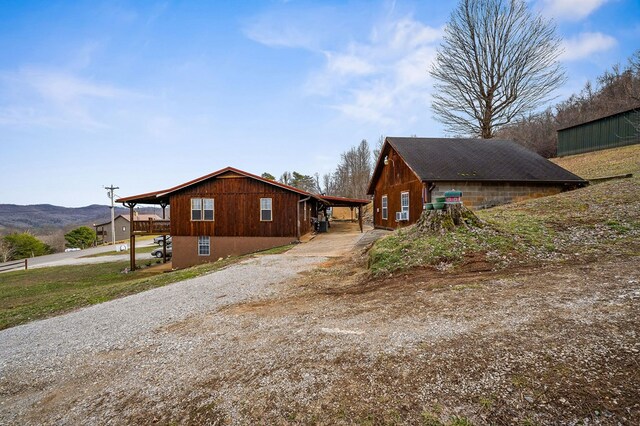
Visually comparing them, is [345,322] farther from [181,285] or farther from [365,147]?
[365,147]

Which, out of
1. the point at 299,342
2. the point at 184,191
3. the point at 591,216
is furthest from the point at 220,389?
the point at 184,191

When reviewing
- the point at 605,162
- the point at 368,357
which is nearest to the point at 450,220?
the point at 368,357

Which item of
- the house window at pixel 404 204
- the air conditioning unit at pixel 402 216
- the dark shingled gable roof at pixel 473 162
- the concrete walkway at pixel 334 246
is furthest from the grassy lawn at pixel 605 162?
the concrete walkway at pixel 334 246

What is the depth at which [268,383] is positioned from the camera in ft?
11.0

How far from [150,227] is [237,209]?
642cm

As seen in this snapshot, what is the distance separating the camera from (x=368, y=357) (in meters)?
3.57

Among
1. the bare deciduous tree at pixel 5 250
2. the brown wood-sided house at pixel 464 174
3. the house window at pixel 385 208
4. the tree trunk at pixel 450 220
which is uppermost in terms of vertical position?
the brown wood-sided house at pixel 464 174

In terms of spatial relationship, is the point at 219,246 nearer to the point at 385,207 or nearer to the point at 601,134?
the point at 385,207

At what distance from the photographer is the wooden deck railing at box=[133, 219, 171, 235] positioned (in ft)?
65.2

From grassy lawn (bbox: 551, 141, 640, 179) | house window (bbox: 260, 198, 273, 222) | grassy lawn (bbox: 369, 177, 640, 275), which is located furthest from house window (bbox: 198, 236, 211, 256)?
grassy lawn (bbox: 551, 141, 640, 179)

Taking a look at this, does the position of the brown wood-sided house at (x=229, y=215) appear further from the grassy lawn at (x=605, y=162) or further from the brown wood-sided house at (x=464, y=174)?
the grassy lawn at (x=605, y=162)

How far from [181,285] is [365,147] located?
4924 centimetres

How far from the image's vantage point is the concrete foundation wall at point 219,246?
1800 centimetres

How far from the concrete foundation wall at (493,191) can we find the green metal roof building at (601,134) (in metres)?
9.47
